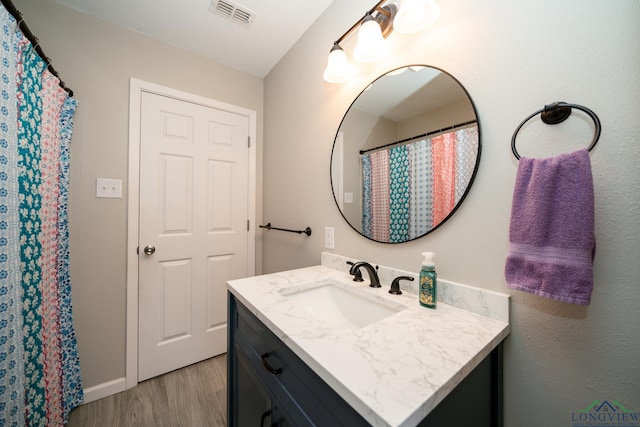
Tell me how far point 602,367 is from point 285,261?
4.93 feet

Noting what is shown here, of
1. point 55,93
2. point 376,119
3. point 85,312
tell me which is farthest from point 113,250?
point 376,119

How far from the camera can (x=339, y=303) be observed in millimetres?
1023

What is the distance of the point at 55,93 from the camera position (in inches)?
46.0

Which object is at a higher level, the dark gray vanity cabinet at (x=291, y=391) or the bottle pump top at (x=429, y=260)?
the bottle pump top at (x=429, y=260)

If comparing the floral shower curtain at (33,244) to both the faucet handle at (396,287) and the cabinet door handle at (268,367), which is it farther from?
the faucet handle at (396,287)

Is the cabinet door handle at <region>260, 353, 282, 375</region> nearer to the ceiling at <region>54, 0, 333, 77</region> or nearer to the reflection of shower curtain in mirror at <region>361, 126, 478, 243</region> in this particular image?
the reflection of shower curtain in mirror at <region>361, 126, 478, 243</region>

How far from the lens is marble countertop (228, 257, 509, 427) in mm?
394

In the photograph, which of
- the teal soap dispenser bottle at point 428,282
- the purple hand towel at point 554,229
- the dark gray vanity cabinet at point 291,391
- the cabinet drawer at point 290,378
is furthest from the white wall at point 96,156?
the purple hand towel at point 554,229

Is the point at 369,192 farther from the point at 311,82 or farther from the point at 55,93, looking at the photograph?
the point at 55,93

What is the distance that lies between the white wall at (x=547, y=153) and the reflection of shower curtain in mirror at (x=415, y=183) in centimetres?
4

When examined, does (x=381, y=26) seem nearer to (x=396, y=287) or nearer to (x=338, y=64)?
(x=338, y=64)

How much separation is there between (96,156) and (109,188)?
20 centimetres

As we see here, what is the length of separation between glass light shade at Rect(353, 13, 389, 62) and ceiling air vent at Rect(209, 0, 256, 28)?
0.87 m

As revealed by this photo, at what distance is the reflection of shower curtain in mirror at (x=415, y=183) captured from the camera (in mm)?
781
